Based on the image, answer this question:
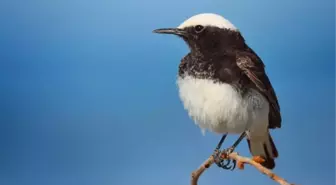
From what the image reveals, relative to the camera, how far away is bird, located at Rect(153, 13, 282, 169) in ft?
5.74

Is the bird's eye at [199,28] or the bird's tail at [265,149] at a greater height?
the bird's eye at [199,28]

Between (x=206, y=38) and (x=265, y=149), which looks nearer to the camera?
(x=206, y=38)

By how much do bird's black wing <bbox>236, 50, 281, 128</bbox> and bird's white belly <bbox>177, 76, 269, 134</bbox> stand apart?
24mm

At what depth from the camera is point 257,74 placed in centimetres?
179

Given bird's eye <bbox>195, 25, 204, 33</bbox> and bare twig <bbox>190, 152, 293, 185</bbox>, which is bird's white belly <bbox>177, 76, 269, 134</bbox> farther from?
bare twig <bbox>190, 152, 293, 185</bbox>

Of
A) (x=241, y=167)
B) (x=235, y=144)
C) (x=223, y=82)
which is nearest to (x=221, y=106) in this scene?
(x=223, y=82)

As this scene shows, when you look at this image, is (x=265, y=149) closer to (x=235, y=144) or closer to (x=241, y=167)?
(x=235, y=144)

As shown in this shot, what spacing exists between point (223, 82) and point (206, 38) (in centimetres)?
22

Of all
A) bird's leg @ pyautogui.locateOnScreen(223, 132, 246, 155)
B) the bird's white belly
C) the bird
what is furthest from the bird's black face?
bird's leg @ pyautogui.locateOnScreen(223, 132, 246, 155)

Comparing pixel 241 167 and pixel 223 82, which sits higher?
pixel 223 82

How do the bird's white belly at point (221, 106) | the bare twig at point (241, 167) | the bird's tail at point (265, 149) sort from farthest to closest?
the bird's tail at point (265, 149) → the bird's white belly at point (221, 106) → the bare twig at point (241, 167)

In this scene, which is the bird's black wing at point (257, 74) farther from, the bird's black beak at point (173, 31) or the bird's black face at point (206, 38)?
the bird's black beak at point (173, 31)

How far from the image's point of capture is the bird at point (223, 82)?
68.8 inches

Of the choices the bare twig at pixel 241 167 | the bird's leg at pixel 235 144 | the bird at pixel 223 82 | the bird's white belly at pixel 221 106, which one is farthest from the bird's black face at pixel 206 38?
the bare twig at pixel 241 167
